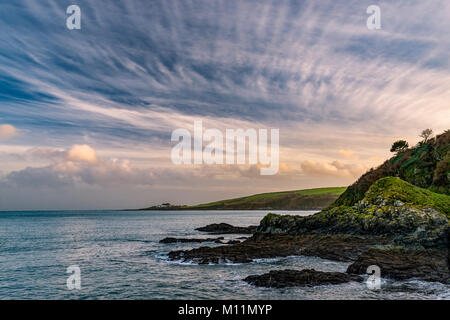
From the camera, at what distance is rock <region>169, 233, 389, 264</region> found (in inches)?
1137

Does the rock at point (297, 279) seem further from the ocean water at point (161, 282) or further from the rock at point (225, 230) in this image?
the rock at point (225, 230)

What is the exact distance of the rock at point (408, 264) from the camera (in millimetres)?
20594

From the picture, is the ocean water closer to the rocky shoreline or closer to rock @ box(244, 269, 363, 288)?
rock @ box(244, 269, 363, 288)

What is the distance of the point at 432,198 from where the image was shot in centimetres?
3425

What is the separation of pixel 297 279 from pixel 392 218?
56.3 ft

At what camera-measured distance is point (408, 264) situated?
878 inches

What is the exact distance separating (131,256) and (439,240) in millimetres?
30229

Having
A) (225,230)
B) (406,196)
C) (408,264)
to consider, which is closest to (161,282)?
(408,264)

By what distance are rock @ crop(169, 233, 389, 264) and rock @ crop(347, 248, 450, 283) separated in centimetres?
413

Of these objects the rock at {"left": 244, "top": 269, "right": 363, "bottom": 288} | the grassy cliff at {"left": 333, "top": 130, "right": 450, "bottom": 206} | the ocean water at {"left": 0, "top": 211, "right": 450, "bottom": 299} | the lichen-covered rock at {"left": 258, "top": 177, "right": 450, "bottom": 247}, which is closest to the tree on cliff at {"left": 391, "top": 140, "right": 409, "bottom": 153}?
the grassy cliff at {"left": 333, "top": 130, "right": 450, "bottom": 206}
